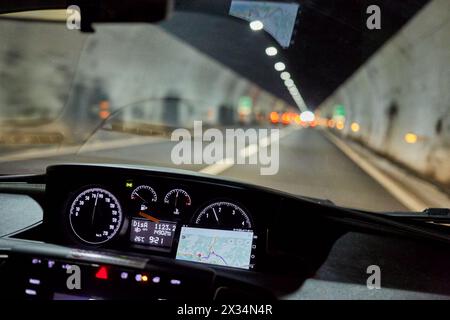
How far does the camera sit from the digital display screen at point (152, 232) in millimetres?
3117

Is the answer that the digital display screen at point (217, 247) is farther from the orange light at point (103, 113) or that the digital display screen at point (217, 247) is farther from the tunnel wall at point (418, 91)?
the orange light at point (103, 113)

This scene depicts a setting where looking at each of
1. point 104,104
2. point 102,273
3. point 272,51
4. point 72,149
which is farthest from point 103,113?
point 102,273

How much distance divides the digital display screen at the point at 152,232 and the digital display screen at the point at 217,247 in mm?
88

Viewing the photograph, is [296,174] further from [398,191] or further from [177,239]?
[177,239]

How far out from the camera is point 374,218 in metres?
3.00

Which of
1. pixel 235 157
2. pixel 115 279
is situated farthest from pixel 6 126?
pixel 115 279

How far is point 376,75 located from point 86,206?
17.1m

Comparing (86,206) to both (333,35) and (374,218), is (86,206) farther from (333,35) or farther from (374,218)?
(333,35)

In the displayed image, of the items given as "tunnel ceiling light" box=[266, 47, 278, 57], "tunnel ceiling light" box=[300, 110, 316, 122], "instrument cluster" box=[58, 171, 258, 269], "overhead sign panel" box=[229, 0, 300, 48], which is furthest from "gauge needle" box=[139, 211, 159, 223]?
"tunnel ceiling light" box=[300, 110, 316, 122]

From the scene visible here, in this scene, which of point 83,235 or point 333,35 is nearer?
point 83,235

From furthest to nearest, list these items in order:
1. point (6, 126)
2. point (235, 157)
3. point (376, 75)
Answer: point (376, 75), point (6, 126), point (235, 157)

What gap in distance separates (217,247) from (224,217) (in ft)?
0.64

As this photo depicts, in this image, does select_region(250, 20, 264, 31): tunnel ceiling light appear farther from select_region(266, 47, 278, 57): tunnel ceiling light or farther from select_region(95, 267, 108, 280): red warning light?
select_region(95, 267, 108, 280): red warning light
